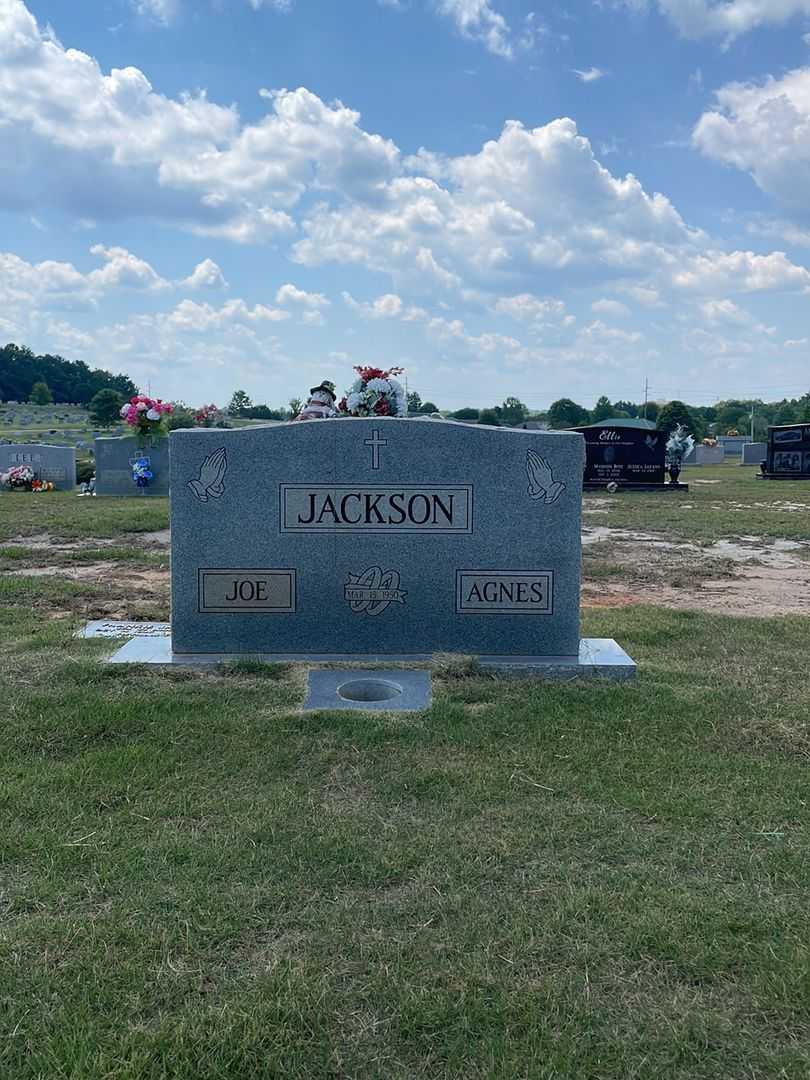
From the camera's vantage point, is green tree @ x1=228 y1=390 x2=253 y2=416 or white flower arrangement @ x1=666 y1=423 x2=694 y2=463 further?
green tree @ x1=228 y1=390 x2=253 y2=416

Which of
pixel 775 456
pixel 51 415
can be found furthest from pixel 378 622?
pixel 51 415

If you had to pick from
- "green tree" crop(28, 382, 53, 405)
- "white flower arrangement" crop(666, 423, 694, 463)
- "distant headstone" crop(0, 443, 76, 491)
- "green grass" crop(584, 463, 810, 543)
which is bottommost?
"green grass" crop(584, 463, 810, 543)

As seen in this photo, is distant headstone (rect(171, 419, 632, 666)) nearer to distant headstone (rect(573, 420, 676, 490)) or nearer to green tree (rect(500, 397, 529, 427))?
distant headstone (rect(573, 420, 676, 490))

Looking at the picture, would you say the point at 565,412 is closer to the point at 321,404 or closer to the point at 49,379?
the point at 49,379

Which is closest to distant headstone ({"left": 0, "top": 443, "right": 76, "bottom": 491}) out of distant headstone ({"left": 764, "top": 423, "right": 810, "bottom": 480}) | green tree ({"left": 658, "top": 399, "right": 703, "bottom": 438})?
distant headstone ({"left": 764, "top": 423, "right": 810, "bottom": 480})

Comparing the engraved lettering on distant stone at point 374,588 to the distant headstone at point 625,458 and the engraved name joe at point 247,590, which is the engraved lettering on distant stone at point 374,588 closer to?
the engraved name joe at point 247,590

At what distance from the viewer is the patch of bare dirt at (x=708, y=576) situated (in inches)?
304

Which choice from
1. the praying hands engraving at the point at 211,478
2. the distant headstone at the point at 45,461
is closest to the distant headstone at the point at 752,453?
the distant headstone at the point at 45,461

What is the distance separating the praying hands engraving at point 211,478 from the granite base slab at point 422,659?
3.03 feet

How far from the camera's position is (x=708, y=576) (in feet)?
30.0

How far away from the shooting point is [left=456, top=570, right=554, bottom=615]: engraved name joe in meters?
5.47

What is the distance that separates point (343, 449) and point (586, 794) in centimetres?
271

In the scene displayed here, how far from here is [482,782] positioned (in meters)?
3.54

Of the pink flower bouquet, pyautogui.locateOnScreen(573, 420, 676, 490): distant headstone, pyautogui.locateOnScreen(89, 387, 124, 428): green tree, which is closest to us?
the pink flower bouquet
